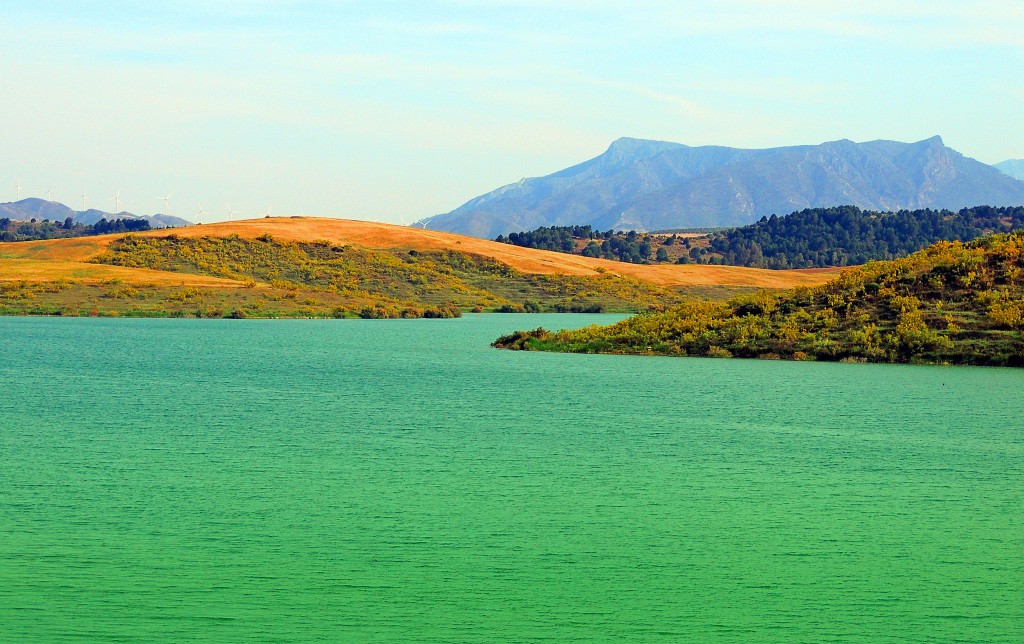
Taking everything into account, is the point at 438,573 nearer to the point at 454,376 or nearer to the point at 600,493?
the point at 600,493

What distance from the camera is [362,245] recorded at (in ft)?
522

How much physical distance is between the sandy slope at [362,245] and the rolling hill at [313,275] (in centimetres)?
27

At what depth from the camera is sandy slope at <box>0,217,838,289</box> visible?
426ft

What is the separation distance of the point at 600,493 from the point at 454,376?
95.0 feet

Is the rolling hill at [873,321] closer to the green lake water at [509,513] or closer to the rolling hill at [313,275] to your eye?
the green lake water at [509,513]

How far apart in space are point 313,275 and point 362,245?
70.4 ft

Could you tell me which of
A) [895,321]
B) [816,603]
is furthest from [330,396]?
[895,321]

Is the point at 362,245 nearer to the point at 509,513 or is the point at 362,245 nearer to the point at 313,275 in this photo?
the point at 313,275

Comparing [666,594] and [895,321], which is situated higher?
[895,321]

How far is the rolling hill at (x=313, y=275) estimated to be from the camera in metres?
118

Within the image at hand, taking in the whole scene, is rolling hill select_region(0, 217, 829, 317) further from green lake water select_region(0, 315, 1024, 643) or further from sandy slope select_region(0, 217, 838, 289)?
green lake water select_region(0, 315, 1024, 643)

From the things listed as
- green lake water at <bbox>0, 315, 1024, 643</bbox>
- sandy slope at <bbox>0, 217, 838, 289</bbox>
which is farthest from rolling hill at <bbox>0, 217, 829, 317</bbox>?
green lake water at <bbox>0, 315, 1024, 643</bbox>

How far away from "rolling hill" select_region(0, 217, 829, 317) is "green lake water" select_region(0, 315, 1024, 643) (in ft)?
232

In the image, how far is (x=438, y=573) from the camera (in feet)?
66.2
